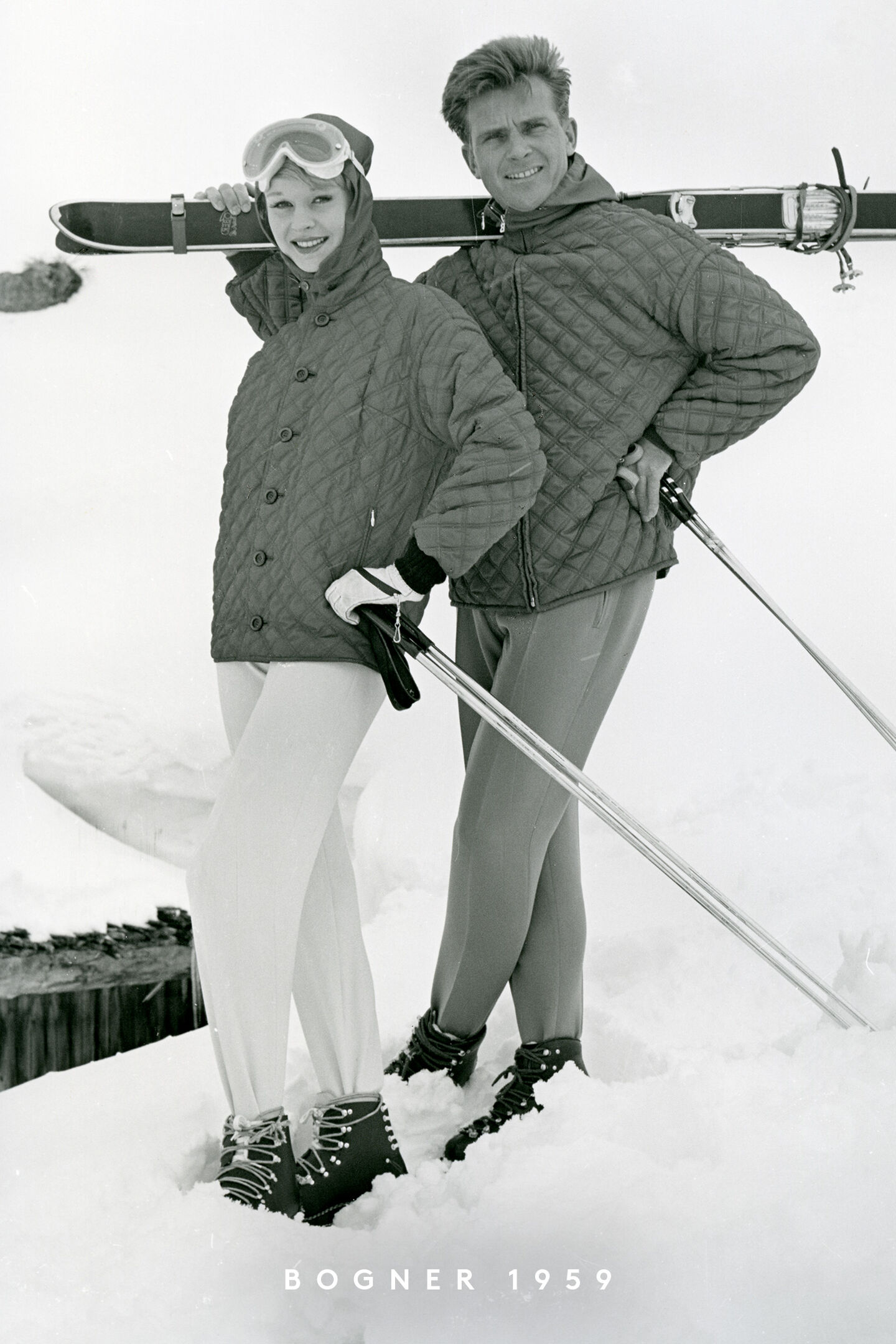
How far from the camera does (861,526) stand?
9.32 feet

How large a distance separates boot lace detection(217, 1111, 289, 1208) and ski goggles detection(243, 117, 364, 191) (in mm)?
1302

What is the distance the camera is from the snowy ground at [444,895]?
188 centimetres

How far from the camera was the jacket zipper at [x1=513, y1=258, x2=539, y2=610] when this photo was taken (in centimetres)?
209

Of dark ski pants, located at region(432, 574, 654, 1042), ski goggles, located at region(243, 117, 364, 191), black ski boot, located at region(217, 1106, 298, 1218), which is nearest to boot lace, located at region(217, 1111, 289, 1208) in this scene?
black ski boot, located at region(217, 1106, 298, 1218)

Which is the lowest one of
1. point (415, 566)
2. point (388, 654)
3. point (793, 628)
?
point (793, 628)

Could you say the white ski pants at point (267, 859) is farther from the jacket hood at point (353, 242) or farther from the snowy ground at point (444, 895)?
the jacket hood at point (353, 242)

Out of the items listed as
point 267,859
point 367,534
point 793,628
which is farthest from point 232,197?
point 793,628

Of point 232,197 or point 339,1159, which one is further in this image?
point 232,197

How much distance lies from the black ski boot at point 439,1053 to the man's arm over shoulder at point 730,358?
1.02m

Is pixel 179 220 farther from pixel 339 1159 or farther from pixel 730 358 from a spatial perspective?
pixel 339 1159

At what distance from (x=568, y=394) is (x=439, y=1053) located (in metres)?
1.11

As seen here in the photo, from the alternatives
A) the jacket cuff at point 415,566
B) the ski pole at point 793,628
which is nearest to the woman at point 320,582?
the jacket cuff at point 415,566

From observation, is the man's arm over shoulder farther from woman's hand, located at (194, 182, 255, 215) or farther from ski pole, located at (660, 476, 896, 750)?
woman's hand, located at (194, 182, 255, 215)

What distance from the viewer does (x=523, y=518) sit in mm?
2080
